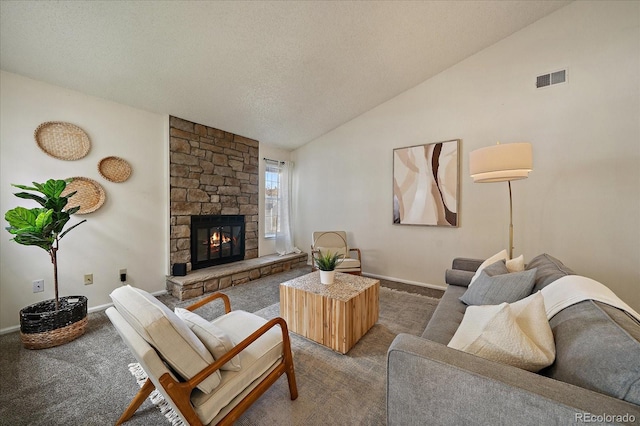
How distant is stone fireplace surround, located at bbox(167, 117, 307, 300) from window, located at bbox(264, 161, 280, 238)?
0.92 ft

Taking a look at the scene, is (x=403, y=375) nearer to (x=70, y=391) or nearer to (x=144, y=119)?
(x=70, y=391)

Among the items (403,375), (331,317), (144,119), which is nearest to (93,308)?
(144,119)

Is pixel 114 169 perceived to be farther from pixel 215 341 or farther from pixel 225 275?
pixel 215 341

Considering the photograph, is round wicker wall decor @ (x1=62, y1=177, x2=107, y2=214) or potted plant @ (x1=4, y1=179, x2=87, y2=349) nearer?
potted plant @ (x1=4, y1=179, x2=87, y2=349)

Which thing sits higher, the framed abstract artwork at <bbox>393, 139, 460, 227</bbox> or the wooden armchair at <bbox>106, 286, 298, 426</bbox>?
the framed abstract artwork at <bbox>393, 139, 460, 227</bbox>

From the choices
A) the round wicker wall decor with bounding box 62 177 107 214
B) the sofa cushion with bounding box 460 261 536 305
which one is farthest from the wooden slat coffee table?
the round wicker wall decor with bounding box 62 177 107 214

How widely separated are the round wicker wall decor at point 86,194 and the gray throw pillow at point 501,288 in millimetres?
3915

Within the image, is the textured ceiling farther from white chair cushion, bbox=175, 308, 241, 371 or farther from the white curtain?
white chair cushion, bbox=175, 308, 241, 371

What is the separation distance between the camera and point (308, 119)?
13.2 feet

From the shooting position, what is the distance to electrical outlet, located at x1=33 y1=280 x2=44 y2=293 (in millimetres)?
2399

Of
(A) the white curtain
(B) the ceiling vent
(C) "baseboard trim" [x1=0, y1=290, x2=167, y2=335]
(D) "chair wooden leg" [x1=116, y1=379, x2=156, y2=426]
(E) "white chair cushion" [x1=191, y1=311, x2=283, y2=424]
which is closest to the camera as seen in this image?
(E) "white chair cushion" [x1=191, y1=311, x2=283, y2=424]

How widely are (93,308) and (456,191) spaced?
4837 millimetres

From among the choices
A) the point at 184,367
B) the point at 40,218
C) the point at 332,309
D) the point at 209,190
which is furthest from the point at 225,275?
the point at 184,367

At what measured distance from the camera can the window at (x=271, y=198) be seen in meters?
4.80
